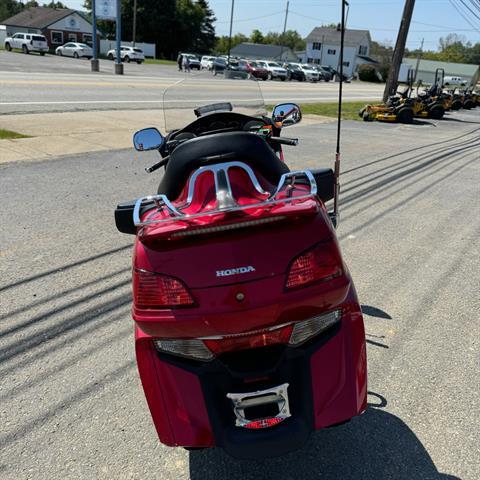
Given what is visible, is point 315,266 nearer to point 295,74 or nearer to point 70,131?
point 70,131

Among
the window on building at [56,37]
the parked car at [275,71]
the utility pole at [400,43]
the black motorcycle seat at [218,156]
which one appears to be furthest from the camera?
the window on building at [56,37]

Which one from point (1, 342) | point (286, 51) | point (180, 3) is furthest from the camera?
point (286, 51)

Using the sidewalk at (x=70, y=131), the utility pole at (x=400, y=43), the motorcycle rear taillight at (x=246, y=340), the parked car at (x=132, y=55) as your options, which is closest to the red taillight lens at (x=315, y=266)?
the motorcycle rear taillight at (x=246, y=340)

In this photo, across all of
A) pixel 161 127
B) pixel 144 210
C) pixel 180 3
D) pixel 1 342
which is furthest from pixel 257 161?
pixel 180 3

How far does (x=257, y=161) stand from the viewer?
250 centimetres

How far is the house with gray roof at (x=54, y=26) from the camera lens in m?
67.9

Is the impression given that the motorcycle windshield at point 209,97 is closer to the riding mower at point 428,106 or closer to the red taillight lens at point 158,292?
the red taillight lens at point 158,292

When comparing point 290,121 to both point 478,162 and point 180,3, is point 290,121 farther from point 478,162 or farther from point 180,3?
point 180,3

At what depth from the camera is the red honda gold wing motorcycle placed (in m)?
1.94

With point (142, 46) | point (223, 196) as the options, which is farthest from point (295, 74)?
point (223, 196)

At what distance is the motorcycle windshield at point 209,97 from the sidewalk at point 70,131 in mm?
4818

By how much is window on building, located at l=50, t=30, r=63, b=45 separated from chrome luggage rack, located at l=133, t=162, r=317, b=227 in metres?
77.0

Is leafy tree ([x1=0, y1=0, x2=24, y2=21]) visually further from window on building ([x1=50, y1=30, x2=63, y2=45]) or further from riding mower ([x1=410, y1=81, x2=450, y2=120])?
riding mower ([x1=410, y1=81, x2=450, y2=120])

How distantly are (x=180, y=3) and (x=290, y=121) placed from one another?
279 ft
